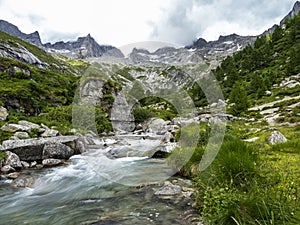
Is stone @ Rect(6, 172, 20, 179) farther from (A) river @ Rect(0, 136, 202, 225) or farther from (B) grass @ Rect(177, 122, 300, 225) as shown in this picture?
(B) grass @ Rect(177, 122, 300, 225)

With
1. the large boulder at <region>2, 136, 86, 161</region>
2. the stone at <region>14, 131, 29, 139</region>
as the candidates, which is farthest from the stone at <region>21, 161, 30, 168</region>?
the stone at <region>14, 131, 29, 139</region>

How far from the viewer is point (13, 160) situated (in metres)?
13.9

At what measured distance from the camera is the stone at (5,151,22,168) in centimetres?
1367


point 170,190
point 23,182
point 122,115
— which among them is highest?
point 122,115

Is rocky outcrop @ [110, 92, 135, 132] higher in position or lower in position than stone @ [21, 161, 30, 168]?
higher

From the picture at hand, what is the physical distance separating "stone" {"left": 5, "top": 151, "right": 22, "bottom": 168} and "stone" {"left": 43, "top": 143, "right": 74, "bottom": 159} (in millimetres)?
1827

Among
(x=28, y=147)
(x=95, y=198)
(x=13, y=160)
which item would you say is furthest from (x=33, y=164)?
(x=95, y=198)

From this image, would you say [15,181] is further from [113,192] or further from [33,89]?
[33,89]

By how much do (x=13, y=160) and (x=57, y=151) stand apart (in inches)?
115

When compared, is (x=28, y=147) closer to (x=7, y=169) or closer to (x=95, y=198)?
(x=7, y=169)

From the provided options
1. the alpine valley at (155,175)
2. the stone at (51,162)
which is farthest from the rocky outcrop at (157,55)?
the stone at (51,162)

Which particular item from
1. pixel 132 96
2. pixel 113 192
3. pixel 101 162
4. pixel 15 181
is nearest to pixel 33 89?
pixel 132 96

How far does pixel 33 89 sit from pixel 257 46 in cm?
6419

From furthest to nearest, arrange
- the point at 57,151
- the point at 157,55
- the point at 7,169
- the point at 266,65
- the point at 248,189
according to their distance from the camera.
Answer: the point at 266,65 → the point at 57,151 → the point at 157,55 → the point at 7,169 → the point at 248,189
